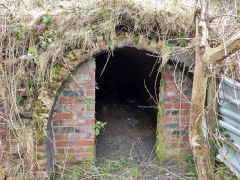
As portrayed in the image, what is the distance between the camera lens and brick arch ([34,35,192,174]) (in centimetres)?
265

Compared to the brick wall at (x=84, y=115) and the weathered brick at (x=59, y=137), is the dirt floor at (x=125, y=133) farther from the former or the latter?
the weathered brick at (x=59, y=137)

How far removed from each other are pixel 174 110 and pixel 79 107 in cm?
145

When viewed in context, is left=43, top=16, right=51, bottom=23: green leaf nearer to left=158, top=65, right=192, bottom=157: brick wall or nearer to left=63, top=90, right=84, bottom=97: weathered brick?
left=63, top=90, right=84, bottom=97: weathered brick

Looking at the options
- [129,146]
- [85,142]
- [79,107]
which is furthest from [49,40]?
[129,146]

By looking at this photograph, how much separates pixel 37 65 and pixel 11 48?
376 mm

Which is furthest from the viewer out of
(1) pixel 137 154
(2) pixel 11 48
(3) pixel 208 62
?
(1) pixel 137 154

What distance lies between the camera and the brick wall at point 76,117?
2938 mm

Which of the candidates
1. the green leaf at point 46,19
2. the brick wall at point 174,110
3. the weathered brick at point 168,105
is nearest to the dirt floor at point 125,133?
the brick wall at point 174,110

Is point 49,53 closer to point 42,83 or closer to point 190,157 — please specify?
point 42,83

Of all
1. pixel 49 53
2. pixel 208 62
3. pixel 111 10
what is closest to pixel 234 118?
pixel 208 62

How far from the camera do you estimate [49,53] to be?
260 centimetres

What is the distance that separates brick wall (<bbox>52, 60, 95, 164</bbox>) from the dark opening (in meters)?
0.34

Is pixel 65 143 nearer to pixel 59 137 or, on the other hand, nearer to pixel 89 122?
pixel 59 137

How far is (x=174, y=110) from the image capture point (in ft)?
10.6
